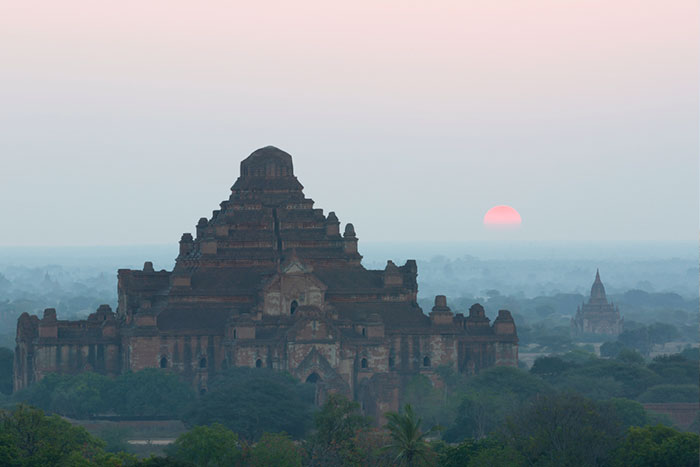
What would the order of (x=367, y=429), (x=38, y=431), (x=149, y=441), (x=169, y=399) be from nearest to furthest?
(x=38, y=431) → (x=367, y=429) → (x=149, y=441) → (x=169, y=399)

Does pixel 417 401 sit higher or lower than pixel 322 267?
lower

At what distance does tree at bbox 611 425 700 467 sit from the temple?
110 feet

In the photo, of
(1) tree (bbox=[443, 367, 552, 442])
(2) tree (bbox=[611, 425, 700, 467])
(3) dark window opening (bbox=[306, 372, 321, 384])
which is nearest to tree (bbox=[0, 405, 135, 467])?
(2) tree (bbox=[611, 425, 700, 467])

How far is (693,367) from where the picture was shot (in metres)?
130

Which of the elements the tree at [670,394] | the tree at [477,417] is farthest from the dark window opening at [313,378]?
the tree at [670,394]

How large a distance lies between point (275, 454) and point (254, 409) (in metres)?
17.1

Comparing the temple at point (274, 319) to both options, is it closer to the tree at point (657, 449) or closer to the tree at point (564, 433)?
the tree at point (564, 433)

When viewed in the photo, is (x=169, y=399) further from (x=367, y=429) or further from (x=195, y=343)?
(x=367, y=429)

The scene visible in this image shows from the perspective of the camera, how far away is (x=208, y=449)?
86.5 meters

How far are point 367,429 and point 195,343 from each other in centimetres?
3035

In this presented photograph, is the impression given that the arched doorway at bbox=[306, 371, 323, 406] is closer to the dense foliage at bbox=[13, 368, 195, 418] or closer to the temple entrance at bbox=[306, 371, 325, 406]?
the temple entrance at bbox=[306, 371, 325, 406]

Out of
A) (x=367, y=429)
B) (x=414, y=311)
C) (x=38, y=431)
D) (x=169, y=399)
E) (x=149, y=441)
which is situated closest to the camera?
(x=38, y=431)

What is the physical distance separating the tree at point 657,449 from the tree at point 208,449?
18.6 metres

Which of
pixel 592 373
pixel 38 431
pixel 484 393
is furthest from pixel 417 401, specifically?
pixel 38 431
